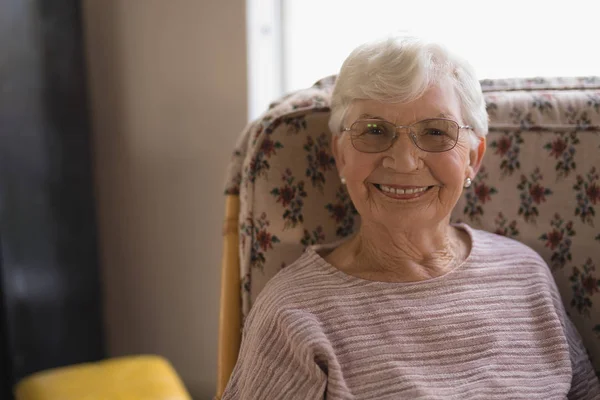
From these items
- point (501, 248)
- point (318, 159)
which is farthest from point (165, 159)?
point (501, 248)

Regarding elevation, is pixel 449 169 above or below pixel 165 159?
above

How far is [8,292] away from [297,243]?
94 centimetres

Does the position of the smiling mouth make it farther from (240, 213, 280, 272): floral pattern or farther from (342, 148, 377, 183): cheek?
(240, 213, 280, 272): floral pattern

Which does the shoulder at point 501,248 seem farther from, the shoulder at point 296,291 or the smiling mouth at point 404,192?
the shoulder at point 296,291

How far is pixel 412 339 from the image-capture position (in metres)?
1.12

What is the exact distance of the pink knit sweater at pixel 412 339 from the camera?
41.9 inches

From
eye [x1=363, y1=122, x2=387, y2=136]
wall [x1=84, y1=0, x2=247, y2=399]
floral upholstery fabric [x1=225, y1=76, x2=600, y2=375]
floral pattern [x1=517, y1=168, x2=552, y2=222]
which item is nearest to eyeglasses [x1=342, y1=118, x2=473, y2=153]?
eye [x1=363, y1=122, x2=387, y2=136]

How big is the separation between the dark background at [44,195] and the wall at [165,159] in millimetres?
105

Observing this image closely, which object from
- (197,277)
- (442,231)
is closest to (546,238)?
(442,231)

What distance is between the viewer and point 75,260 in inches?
81.8

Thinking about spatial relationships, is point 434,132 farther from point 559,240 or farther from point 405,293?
point 559,240

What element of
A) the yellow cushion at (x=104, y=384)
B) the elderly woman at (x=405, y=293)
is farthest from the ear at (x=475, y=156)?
the yellow cushion at (x=104, y=384)

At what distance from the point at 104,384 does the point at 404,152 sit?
3.91ft

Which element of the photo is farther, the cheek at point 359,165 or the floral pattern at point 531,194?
the floral pattern at point 531,194
